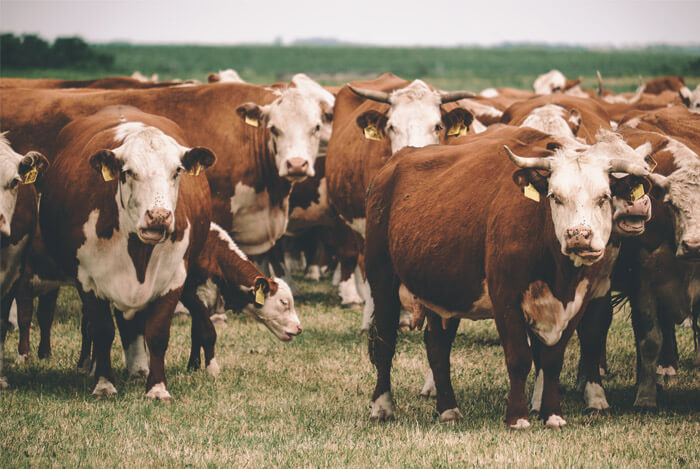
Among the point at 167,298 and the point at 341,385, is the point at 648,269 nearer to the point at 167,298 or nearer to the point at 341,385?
the point at 341,385

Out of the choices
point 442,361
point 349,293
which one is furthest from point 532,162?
point 349,293

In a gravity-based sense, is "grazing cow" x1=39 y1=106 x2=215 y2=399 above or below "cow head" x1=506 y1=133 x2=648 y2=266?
below

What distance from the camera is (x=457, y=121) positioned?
10031 millimetres

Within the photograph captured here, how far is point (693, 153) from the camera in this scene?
7.26 m

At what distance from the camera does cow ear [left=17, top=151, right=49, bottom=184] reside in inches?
301

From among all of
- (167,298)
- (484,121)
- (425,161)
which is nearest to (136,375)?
(167,298)

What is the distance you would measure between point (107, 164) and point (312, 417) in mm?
2534

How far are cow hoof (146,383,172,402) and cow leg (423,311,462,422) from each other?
2142mm

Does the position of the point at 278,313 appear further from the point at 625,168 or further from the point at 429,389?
the point at 625,168

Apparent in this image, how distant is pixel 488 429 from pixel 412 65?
95.1m

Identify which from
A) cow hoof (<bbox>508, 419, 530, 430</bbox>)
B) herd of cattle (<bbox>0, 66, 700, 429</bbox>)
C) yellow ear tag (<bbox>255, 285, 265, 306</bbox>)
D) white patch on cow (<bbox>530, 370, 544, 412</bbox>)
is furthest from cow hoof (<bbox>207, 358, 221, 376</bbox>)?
cow hoof (<bbox>508, 419, 530, 430</bbox>)

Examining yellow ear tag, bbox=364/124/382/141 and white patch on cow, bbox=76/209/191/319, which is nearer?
white patch on cow, bbox=76/209/191/319

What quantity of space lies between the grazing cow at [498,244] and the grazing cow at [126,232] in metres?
1.61

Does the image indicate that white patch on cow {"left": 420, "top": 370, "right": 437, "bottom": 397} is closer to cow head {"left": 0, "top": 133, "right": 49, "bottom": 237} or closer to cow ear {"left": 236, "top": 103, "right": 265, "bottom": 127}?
cow head {"left": 0, "top": 133, "right": 49, "bottom": 237}
